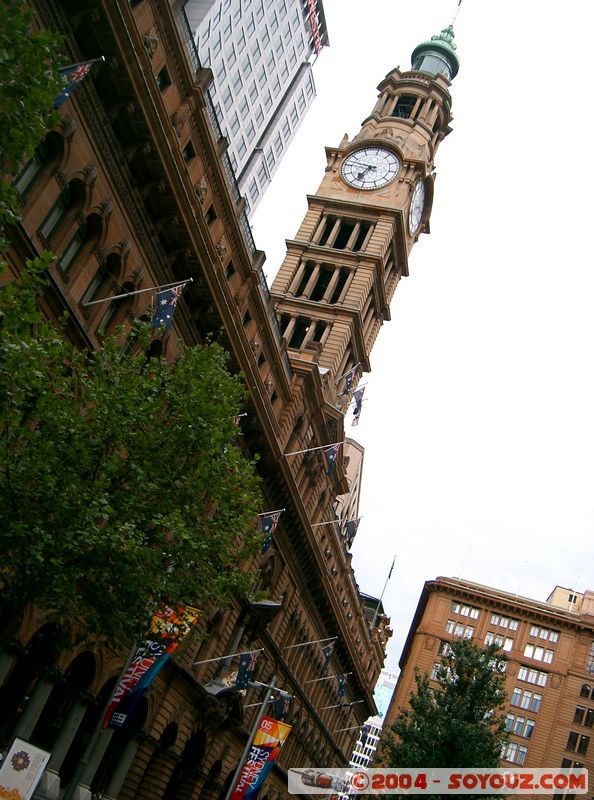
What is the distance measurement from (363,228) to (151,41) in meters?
46.9

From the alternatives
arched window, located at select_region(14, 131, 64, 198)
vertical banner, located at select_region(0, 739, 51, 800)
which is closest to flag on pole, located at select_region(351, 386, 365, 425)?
arched window, located at select_region(14, 131, 64, 198)

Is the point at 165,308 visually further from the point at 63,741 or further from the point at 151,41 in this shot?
the point at 63,741

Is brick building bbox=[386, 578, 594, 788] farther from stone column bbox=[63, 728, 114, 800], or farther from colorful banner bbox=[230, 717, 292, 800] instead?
stone column bbox=[63, 728, 114, 800]

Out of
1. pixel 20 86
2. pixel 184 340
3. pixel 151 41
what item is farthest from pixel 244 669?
pixel 20 86

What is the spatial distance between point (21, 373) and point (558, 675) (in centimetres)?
9047

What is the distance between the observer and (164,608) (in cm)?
2177

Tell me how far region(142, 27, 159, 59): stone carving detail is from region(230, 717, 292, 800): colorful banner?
92.8 ft

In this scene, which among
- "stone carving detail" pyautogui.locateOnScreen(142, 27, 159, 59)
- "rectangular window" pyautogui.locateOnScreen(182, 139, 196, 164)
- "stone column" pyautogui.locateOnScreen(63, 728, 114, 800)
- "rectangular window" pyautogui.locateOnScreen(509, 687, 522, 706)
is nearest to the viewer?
"stone column" pyautogui.locateOnScreen(63, 728, 114, 800)

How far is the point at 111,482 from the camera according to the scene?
21344 mm

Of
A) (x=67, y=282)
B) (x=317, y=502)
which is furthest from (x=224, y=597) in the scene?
(x=317, y=502)

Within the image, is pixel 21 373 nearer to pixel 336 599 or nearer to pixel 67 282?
pixel 67 282

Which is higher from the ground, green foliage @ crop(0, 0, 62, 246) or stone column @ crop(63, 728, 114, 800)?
green foliage @ crop(0, 0, 62, 246)

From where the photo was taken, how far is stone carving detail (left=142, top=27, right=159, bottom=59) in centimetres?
2939

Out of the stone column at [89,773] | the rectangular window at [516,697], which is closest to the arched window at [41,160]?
the stone column at [89,773]
